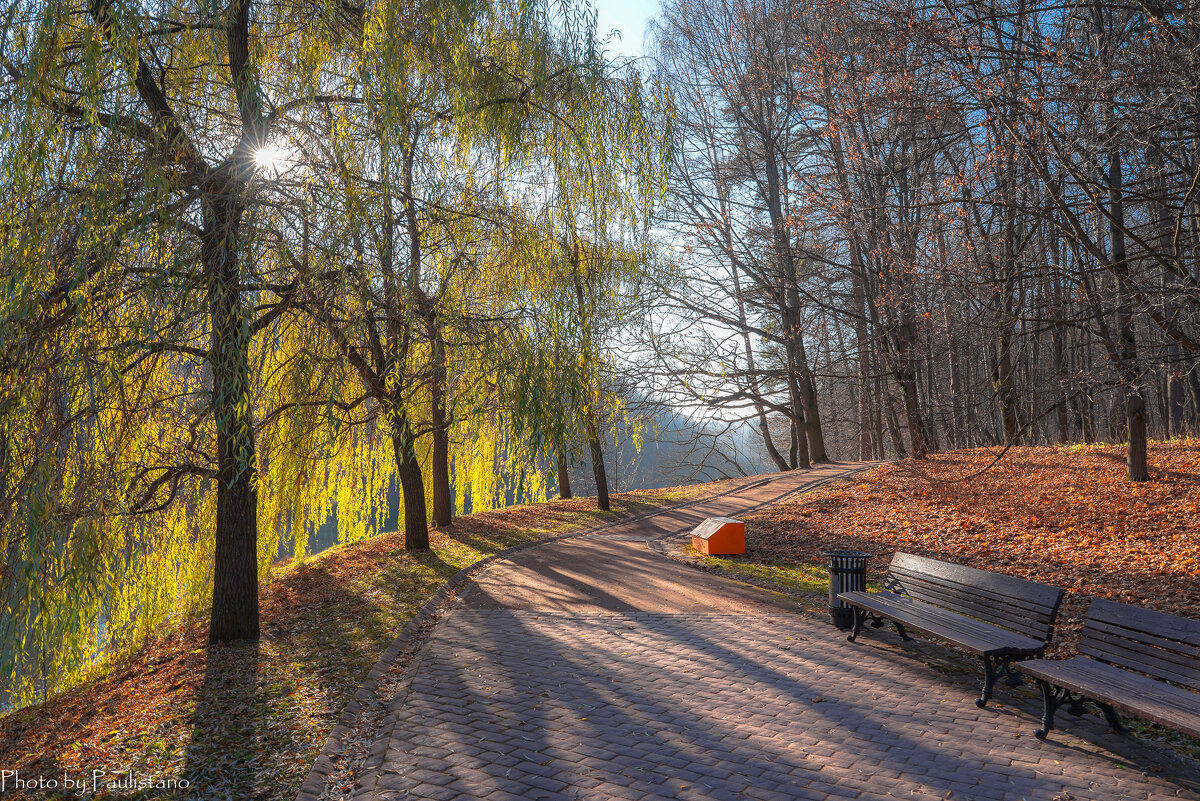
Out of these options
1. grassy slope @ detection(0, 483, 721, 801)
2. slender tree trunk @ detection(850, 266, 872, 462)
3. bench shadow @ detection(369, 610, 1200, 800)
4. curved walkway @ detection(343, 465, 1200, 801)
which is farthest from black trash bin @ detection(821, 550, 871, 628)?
slender tree trunk @ detection(850, 266, 872, 462)

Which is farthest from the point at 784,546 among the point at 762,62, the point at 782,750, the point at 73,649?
the point at 762,62

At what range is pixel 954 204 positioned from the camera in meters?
11.9

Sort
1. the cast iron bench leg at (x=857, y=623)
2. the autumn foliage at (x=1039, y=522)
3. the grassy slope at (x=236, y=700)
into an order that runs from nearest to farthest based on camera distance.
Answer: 1. the grassy slope at (x=236, y=700)
2. the cast iron bench leg at (x=857, y=623)
3. the autumn foliage at (x=1039, y=522)

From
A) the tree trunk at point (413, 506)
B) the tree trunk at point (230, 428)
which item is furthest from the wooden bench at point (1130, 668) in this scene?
the tree trunk at point (413, 506)

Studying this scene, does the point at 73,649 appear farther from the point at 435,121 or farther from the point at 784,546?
the point at 784,546

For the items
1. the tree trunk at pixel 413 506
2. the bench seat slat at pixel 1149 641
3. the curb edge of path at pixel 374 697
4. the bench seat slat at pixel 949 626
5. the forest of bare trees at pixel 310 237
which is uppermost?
the forest of bare trees at pixel 310 237

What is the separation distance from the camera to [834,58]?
36.7 ft

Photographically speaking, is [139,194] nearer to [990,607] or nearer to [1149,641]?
[990,607]

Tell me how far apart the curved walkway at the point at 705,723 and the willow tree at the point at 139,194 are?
2.75 metres

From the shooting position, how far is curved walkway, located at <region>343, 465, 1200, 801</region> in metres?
4.10

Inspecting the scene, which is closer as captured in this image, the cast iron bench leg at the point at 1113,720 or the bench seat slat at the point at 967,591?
the cast iron bench leg at the point at 1113,720

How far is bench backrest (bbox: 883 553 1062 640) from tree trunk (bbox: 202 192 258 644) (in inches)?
242

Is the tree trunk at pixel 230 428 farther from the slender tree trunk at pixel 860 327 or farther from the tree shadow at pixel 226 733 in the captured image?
the slender tree trunk at pixel 860 327

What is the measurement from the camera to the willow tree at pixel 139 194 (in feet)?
16.6
